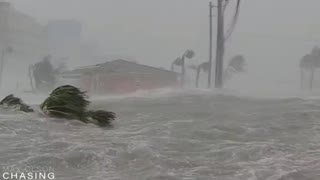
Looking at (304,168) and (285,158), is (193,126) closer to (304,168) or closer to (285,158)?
(285,158)

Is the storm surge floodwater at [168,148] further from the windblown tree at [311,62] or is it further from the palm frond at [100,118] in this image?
the windblown tree at [311,62]

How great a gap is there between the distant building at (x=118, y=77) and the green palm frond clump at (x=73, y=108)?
29205mm

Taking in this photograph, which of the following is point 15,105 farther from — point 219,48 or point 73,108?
point 219,48

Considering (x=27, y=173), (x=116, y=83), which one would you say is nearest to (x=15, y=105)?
(x=27, y=173)

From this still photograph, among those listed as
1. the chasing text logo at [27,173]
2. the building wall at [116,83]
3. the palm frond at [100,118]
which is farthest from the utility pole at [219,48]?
the chasing text logo at [27,173]

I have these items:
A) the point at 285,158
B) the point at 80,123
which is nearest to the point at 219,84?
the point at 80,123

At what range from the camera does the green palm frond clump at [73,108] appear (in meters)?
13.8

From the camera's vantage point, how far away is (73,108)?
1391 centimetres

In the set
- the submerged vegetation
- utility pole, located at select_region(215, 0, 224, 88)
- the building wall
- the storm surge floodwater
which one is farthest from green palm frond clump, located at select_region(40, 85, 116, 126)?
the building wall

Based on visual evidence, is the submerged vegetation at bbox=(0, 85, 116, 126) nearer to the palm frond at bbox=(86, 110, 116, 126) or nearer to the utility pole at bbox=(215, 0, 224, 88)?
the palm frond at bbox=(86, 110, 116, 126)

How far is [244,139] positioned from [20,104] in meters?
8.61

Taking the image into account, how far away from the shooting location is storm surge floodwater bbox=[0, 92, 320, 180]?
8047 mm

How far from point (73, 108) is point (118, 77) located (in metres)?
31.0

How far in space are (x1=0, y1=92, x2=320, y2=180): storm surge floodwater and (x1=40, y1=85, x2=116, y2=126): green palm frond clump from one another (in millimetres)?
401
